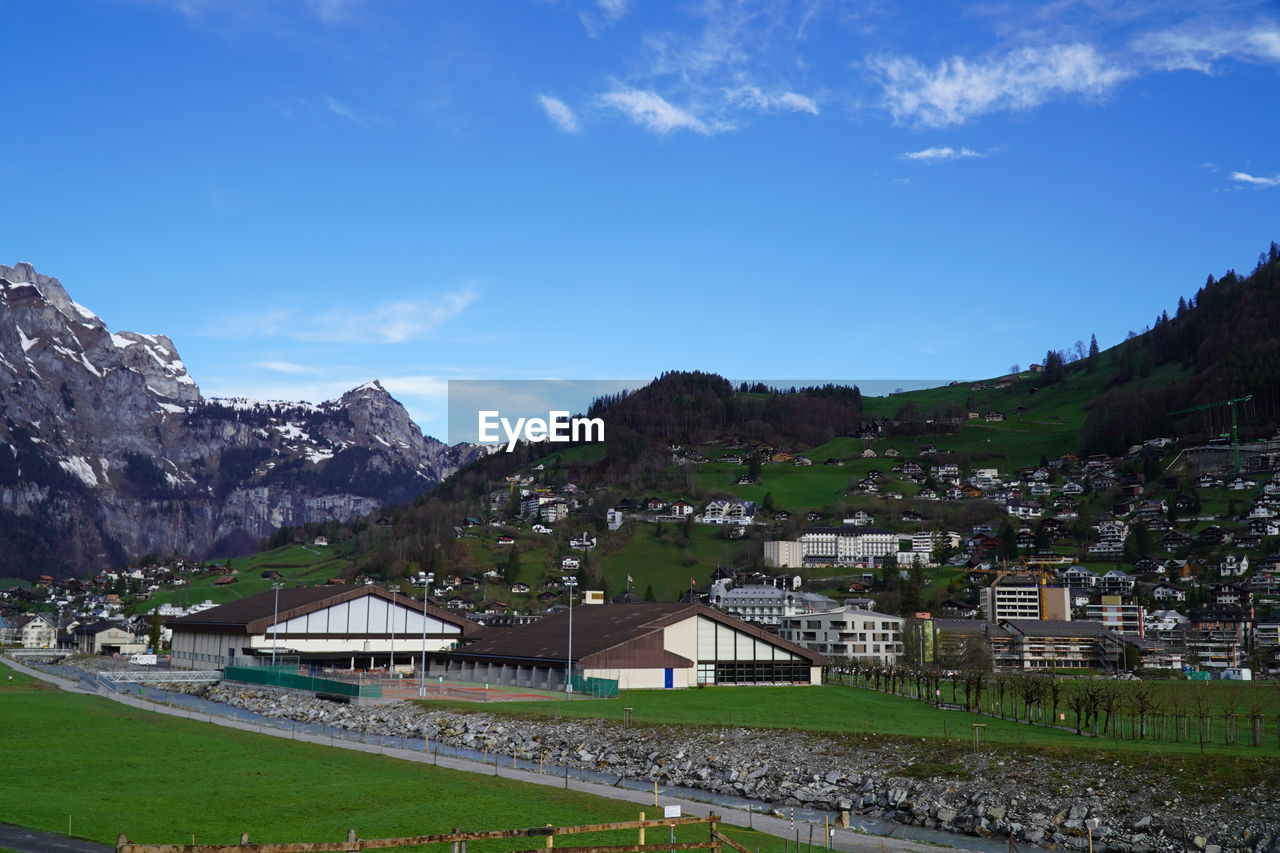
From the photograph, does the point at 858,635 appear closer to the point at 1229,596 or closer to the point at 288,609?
the point at 288,609

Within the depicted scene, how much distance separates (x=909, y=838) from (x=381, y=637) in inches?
2855

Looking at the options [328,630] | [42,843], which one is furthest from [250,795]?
[328,630]

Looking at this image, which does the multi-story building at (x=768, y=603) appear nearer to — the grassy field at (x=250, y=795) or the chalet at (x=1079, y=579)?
the chalet at (x=1079, y=579)

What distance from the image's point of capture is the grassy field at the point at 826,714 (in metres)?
43.7

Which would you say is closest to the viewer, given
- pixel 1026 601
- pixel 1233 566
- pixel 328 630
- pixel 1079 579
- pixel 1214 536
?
pixel 328 630

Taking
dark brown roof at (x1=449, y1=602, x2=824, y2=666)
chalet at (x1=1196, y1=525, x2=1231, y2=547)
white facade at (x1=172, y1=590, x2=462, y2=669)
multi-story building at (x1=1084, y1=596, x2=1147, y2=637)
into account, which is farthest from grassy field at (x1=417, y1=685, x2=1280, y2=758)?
chalet at (x1=1196, y1=525, x2=1231, y2=547)

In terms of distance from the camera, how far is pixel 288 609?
95.2 metres

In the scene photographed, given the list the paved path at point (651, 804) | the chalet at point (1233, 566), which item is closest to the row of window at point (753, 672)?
the paved path at point (651, 804)

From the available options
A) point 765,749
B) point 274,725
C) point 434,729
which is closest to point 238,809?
point 765,749

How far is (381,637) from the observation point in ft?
323

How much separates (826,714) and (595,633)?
25447 mm

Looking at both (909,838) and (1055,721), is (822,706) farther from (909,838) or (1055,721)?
(909,838)

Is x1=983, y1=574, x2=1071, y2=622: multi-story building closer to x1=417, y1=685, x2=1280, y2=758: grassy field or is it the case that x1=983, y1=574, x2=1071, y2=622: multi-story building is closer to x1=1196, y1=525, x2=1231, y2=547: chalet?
x1=1196, y1=525, x2=1231, y2=547: chalet

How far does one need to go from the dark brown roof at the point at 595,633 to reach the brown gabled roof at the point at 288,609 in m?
7.78
